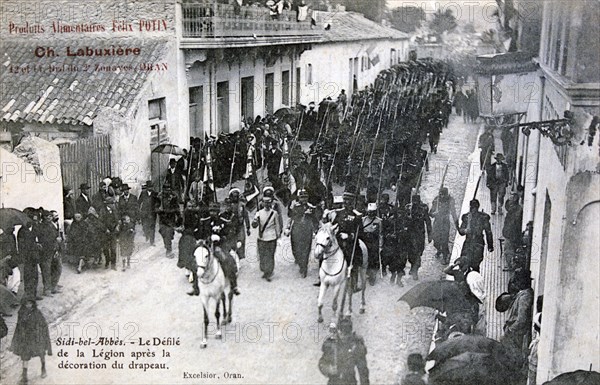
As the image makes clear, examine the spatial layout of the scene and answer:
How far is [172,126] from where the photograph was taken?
34.0ft

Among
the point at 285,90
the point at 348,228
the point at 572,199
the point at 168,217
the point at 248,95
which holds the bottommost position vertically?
the point at 168,217

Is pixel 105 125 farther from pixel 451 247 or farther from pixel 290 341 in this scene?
pixel 451 247

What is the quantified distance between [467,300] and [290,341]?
79.6 inches

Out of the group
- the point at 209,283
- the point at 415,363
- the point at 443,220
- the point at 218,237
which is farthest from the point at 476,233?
the point at 209,283

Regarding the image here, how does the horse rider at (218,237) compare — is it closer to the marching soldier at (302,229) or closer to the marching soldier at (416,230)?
the marching soldier at (302,229)

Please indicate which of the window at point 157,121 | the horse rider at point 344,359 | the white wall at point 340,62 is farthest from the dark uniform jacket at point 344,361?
the white wall at point 340,62

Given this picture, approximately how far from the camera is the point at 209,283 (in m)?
7.32

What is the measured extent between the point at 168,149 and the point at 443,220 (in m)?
4.13

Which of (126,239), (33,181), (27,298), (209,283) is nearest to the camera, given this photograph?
(209,283)

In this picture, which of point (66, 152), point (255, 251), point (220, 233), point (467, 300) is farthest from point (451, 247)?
point (66, 152)

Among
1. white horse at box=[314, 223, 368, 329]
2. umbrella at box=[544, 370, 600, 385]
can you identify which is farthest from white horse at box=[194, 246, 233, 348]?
umbrella at box=[544, 370, 600, 385]

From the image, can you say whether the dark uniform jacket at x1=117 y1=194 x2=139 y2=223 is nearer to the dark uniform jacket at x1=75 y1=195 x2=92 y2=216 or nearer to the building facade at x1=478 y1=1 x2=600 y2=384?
the dark uniform jacket at x1=75 y1=195 x2=92 y2=216

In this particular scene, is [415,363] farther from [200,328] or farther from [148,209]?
[148,209]

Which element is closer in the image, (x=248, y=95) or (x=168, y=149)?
(x=168, y=149)
